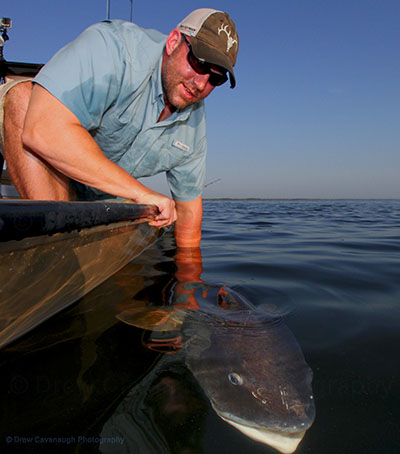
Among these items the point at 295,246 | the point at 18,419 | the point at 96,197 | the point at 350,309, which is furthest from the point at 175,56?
the point at 295,246

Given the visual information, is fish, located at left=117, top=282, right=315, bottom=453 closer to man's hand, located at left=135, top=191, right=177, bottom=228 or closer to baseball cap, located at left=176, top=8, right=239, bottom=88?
man's hand, located at left=135, top=191, right=177, bottom=228

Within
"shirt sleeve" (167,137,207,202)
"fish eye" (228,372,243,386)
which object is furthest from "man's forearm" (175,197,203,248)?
"fish eye" (228,372,243,386)

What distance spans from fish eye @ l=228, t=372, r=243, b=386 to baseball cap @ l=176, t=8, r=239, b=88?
224cm

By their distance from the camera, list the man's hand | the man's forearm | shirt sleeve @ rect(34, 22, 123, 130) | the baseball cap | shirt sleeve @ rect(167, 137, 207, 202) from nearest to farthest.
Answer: shirt sleeve @ rect(34, 22, 123, 130) < the man's hand < the baseball cap < shirt sleeve @ rect(167, 137, 207, 202) < the man's forearm

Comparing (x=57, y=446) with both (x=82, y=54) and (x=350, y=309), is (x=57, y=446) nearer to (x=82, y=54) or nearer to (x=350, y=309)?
(x=350, y=309)

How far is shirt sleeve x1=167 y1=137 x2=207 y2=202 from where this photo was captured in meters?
3.96

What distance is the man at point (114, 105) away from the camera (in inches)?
86.0

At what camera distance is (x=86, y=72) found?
2.27m

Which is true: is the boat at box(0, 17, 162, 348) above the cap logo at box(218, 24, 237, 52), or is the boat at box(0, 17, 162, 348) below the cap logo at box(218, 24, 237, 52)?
below

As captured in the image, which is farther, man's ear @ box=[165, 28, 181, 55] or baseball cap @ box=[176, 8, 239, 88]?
man's ear @ box=[165, 28, 181, 55]

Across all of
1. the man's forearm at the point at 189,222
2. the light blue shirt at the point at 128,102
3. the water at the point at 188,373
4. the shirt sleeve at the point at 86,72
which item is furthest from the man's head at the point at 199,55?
the water at the point at 188,373

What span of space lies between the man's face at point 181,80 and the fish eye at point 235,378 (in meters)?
2.34

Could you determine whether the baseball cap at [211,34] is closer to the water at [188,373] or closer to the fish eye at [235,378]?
the water at [188,373]

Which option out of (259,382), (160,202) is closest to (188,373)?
(259,382)
